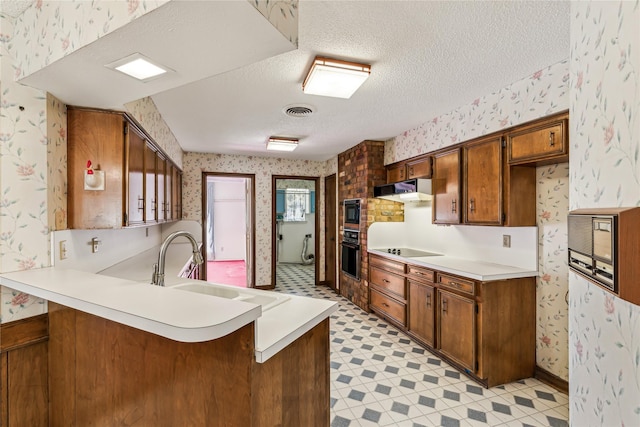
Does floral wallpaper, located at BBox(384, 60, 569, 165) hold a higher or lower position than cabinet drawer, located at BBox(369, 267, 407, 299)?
higher

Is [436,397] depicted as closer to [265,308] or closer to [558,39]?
[265,308]

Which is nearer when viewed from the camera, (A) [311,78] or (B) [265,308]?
(B) [265,308]

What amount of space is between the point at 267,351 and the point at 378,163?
3487mm

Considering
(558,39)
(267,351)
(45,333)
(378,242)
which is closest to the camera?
(267,351)

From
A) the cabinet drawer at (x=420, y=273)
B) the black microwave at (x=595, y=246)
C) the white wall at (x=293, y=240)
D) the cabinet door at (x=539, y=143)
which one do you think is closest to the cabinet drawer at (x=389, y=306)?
the cabinet drawer at (x=420, y=273)

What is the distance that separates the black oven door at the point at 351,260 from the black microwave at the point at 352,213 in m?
0.31

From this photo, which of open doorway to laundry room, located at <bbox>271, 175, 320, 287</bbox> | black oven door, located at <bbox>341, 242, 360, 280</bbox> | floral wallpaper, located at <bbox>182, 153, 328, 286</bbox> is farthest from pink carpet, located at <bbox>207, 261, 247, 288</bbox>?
black oven door, located at <bbox>341, 242, 360, 280</bbox>

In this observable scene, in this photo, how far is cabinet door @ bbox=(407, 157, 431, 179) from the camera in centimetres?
331

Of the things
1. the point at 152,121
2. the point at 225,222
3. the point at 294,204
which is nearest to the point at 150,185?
the point at 152,121

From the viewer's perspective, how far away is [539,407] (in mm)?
2094

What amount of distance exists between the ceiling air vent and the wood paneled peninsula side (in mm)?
1927

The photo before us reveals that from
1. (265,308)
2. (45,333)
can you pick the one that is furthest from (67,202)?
(265,308)

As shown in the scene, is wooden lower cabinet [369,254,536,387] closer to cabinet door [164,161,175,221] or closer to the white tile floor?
the white tile floor

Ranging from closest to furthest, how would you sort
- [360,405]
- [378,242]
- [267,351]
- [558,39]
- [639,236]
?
[639,236], [267,351], [558,39], [360,405], [378,242]
